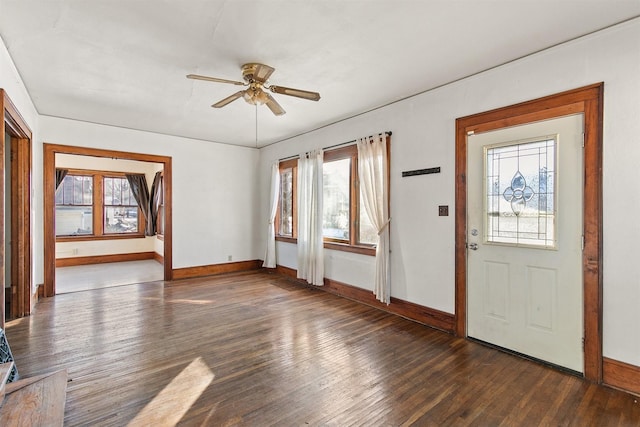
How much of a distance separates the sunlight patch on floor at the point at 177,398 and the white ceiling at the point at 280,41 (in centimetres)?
271

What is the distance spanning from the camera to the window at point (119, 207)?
7.76 meters

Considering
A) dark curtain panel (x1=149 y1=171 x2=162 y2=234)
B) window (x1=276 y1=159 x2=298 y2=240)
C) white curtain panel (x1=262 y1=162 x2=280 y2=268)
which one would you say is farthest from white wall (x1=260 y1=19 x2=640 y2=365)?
dark curtain panel (x1=149 y1=171 x2=162 y2=234)

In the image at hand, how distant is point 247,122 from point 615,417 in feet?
16.5

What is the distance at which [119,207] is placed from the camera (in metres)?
7.95

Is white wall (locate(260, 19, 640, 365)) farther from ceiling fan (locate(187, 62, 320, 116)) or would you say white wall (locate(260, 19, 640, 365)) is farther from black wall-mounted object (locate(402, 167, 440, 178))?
ceiling fan (locate(187, 62, 320, 116))

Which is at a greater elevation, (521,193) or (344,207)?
(521,193)

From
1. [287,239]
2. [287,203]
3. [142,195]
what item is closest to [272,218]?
[287,203]

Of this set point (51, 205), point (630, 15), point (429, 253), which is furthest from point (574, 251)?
point (51, 205)

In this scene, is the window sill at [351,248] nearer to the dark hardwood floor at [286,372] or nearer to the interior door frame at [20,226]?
the dark hardwood floor at [286,372]

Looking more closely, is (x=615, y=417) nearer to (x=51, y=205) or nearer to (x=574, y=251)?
(x=574, y=251)

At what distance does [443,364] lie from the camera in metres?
2.64

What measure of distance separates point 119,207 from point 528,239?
8842 millimetres

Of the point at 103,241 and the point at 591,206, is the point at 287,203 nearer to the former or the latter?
the point at 591,206

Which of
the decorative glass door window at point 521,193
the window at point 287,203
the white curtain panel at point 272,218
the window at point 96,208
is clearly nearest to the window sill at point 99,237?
the window at point 96,208
